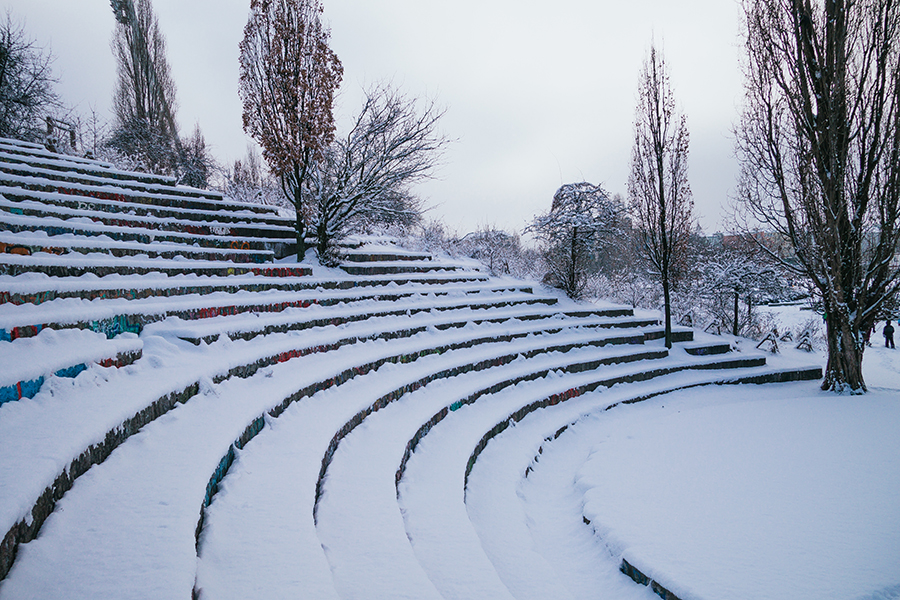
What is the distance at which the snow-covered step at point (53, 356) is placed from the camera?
7.52ft

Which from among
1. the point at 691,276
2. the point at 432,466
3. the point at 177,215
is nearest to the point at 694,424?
the point at 432,466

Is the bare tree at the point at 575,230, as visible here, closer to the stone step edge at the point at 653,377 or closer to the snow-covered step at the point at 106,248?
the stone step edge at the point at 653,377

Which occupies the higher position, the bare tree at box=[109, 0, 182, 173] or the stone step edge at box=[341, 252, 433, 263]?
the bare tree at box=[109, 0, 182, 173]

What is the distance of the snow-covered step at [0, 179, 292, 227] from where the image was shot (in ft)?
18.7

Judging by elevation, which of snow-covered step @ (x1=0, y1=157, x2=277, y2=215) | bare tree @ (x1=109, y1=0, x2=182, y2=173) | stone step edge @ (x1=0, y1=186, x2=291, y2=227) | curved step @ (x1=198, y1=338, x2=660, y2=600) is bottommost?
curved step @ (x1=198, y1=338, x2=660, y2=600)

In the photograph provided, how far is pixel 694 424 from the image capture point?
570 centimetres

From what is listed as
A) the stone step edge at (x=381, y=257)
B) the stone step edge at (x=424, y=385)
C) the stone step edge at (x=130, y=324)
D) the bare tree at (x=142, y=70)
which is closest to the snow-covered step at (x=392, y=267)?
the stone step edge at (x=381, y=257)

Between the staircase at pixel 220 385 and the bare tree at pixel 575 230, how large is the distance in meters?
2.46

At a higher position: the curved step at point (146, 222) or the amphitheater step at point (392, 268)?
Answer: the curved step at point (146, 222)

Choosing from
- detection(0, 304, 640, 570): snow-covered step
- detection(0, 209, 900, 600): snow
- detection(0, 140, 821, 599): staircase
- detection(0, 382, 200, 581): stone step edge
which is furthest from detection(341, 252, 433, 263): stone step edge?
detection(0, 382, 200, 581): stone step edge

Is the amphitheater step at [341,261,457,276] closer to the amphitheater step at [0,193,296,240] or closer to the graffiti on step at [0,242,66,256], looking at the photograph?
the amphitheater step at [0,193,296,240]

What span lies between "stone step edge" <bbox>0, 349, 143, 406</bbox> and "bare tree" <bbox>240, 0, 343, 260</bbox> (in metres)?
5.14

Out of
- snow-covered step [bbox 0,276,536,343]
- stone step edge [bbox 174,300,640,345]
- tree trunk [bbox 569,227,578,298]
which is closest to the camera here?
snow-covered step [bbox 0,276,536,343]

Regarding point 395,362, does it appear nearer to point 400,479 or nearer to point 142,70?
point 400,479
